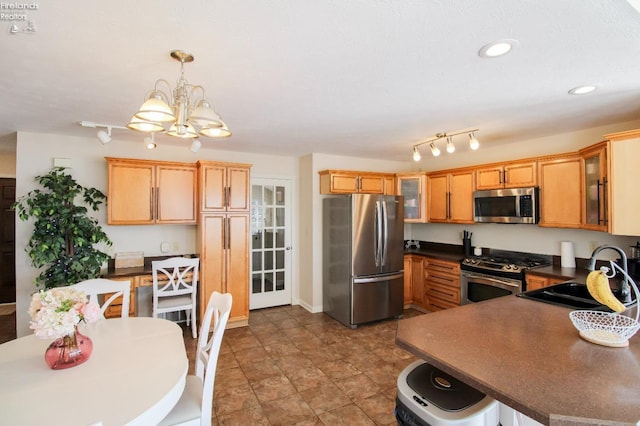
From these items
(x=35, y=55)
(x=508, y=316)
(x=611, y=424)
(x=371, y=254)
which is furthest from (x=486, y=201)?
(x=35, y=55)

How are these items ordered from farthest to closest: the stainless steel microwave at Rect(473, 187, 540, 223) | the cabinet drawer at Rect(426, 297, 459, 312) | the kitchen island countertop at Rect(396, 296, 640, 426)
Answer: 1. the cabinet drawer at Rect(426, 297, 459, 312)
2. the stainless steel microwave at Rect(473, 187, 540, 223)
3. the kitchen island countertop at Rect(396, 296, 640, 426)

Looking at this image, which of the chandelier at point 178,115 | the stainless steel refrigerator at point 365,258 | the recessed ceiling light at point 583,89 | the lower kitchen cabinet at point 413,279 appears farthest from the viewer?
the lower kitchen cabinet at point 413,279

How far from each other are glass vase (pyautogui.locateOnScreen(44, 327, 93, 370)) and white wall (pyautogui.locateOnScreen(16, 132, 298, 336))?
268cm

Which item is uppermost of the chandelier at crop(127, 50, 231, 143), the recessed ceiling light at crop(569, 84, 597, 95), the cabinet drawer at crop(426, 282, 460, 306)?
the recessed ceiling light at crop(569, 84, 597, 95)

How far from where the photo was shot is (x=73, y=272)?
10.6 ft

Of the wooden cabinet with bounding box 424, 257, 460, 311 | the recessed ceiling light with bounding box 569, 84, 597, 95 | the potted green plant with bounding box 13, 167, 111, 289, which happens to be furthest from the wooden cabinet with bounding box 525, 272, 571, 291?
the potted green plant with bounding box 13, 167, 111, 289

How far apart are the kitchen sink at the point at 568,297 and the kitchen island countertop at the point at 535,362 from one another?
7.8 inches

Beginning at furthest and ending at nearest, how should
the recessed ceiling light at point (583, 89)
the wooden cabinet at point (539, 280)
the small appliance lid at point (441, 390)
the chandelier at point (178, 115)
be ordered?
the wooden cabinet at point (539, 280) < the recessed ceiling light at point (583, 89) < the chandelier at point (178, 115) < the small appliance lid at point (441, 390)

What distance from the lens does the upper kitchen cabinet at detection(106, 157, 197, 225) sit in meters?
3.62

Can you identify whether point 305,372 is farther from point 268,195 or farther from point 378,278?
point 268,195

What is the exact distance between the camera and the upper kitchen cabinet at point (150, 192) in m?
3.62

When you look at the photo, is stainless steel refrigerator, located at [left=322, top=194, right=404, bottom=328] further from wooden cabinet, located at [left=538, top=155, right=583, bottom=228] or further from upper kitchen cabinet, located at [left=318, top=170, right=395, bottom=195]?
wooden cabinet, located at [left=538, top=155, right=583, bottom=228]

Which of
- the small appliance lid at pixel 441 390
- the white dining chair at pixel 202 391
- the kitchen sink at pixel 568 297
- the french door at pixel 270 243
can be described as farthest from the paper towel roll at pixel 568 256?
the white dining chair at pixel 202 391

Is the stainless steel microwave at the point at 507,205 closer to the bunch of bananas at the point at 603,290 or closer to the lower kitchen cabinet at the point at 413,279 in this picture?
the lower kitchen cabinet at the point at 413,279
